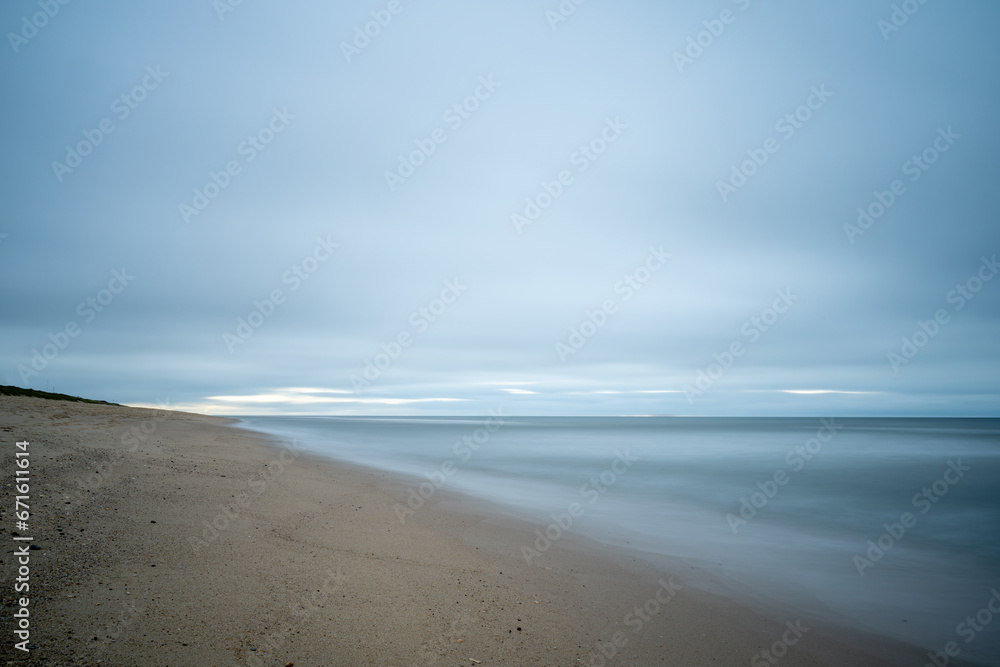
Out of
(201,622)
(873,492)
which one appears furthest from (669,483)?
(201,622)

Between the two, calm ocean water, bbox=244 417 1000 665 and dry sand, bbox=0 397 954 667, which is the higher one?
dry sand, bbox=0 397 954 667

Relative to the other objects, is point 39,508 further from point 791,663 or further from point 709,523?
point 709,523

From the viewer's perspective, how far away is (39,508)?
667cm

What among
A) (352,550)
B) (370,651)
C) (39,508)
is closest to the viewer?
(370,651)

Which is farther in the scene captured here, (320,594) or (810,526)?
(810,526)

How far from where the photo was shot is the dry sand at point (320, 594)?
4414mm

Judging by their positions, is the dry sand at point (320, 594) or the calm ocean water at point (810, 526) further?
the calm ocean water at point (810, 526)

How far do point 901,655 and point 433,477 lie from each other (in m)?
15.1

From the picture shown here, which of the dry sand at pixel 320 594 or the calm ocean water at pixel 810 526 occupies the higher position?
the dry sand at pixel 320 594

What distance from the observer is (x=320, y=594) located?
5.47 m

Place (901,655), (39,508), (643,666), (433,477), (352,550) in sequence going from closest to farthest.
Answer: (643,666), (901,655), (39,508), (352,550), (433,477)

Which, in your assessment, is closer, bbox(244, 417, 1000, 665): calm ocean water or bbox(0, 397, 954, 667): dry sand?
bbox(0, 397, 954, 667): dry sand

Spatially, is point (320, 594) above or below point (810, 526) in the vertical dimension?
above

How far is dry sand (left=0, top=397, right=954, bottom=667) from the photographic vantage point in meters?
4.41
